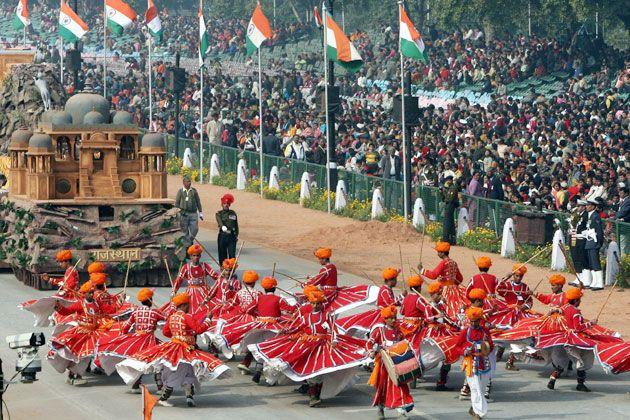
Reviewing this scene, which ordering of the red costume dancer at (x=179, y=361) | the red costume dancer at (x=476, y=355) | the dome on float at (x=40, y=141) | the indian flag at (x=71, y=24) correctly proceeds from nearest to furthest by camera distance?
1. the red costume dancer at (x=476, y=355)
2. the red costume dancer at (x=179, y=361)
3. the dome on float at (x=40, y=141)
4. the indian flag at (x=71, y=24)

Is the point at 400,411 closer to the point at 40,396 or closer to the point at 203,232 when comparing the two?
the point at 40,396

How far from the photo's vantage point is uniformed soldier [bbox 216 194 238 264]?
3142 cm

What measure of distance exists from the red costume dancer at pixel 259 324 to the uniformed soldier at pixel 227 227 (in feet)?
26.2

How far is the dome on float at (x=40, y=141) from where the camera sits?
30.5 m

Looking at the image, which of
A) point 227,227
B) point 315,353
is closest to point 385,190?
point 227,227

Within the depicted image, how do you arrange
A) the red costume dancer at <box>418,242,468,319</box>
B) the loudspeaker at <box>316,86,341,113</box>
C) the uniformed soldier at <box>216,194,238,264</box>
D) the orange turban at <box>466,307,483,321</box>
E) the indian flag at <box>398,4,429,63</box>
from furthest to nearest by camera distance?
the loudspeaker at <box>316,86,341,113</box> → the indian flag at <box>398,4,429,63</box> → the uniformed soldier at <box>216,194,238,264</box> → the red costume dancer at <box>418,242,468,319</box> → the orange turban at <box>466,307,483,321</box>

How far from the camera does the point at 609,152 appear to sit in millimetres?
39875

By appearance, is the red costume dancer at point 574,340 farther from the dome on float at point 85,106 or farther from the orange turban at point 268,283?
the dome on float at point 85,106

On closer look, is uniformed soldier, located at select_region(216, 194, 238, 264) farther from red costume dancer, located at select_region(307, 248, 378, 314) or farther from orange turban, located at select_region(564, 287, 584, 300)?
orange turban, located at select_region(564, 287, 584, 300)

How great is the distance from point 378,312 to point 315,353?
206 centimetres

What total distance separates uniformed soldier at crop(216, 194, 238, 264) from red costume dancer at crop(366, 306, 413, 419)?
10.3m

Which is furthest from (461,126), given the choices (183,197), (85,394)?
(85,394)

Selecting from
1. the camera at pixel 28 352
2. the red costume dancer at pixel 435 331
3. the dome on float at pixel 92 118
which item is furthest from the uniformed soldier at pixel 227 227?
the camera at pixel 28 352

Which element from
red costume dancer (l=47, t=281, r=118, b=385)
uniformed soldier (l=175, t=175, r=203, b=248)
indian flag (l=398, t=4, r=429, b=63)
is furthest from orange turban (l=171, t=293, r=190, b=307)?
indian flag (l=398, t=4, r=429, b=63)
